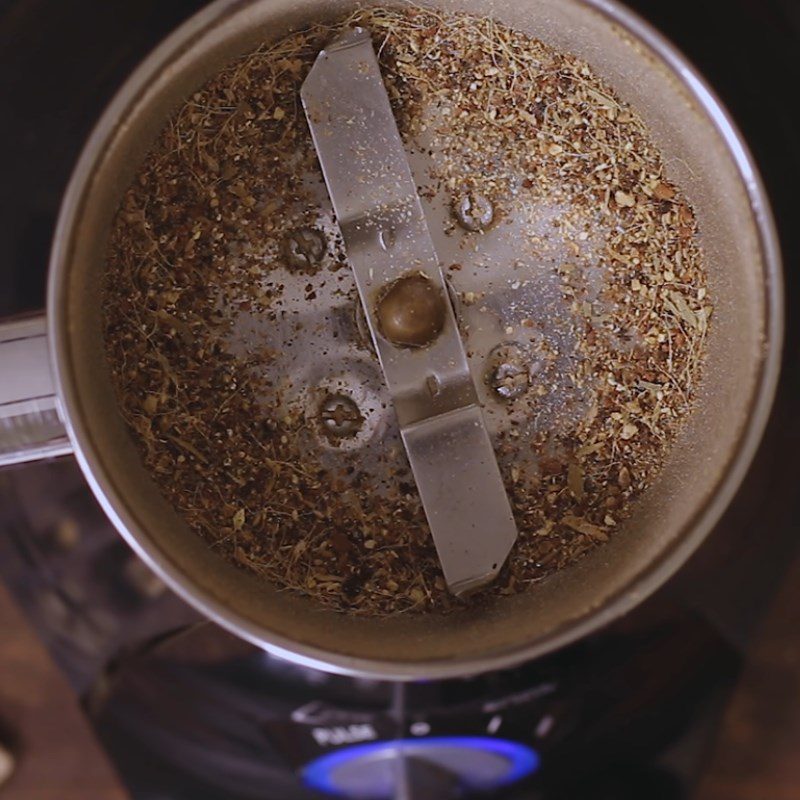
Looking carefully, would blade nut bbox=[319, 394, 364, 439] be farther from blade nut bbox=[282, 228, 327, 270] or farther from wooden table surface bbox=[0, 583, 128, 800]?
wooden table surface bbox=[0, 583, 128, 800]

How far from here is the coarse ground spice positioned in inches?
19.7

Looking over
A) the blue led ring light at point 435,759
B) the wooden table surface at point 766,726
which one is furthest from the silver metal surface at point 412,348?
the wooden table surface at point 766,726

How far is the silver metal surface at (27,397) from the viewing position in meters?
0.44

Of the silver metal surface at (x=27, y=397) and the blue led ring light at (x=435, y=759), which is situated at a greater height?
the silver metal surface at (x=27, y=397)

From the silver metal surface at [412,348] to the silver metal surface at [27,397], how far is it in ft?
0.56

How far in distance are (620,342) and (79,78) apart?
34cm

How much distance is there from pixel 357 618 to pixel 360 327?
163mm

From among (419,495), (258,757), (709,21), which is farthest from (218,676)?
(709,21)

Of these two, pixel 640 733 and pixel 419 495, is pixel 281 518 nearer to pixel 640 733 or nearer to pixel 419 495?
pixel 419 495

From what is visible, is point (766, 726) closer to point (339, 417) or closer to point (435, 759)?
point (435, 759)

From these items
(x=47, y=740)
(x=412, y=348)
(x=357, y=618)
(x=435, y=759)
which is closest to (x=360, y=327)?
(x=412, y=348)

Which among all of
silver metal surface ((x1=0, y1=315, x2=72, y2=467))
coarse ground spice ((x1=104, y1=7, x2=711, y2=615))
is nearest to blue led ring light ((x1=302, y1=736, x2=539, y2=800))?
coarse ground spice ((x1=104, y1=7, x2=711, y2=615))

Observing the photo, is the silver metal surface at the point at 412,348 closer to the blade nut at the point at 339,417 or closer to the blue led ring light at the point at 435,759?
the blade nut at the point at 339,417

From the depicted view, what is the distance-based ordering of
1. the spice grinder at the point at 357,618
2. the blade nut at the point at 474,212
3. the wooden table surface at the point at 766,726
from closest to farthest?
the spice grinder at the point at 357,618 < the blade nut at the point at 474,212 < the wooden table surface at the point at 766,726
